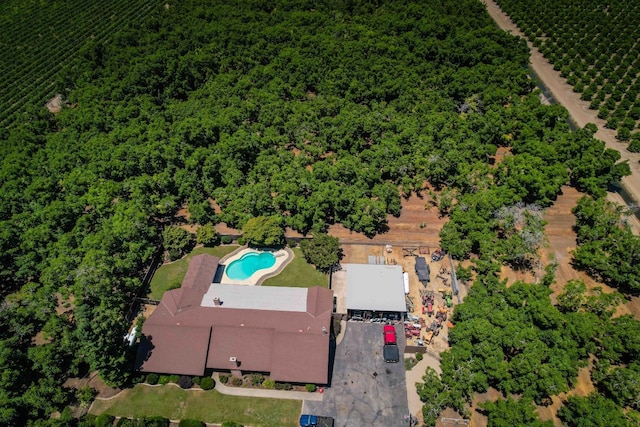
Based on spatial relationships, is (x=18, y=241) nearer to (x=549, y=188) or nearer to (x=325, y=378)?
(x=325, y=378)

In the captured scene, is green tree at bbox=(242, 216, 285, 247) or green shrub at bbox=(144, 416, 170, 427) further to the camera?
green tree at bbox=(242, 216, 285, 247)

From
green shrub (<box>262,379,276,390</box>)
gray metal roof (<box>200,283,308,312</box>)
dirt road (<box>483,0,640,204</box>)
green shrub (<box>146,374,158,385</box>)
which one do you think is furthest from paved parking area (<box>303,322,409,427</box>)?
dirt road (<box>483,0,640,204</box>)

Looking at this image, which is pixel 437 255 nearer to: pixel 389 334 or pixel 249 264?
pixel 389 334

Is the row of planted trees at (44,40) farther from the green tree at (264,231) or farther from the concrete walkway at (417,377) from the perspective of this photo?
the concrete walkway at (417,377)

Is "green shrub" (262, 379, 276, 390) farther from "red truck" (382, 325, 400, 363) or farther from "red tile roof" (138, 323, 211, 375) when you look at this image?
"red truck" (382, 325, 400, 363)

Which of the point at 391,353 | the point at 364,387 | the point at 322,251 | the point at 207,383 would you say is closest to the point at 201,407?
the point at 207,383

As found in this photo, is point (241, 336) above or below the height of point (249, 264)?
above
